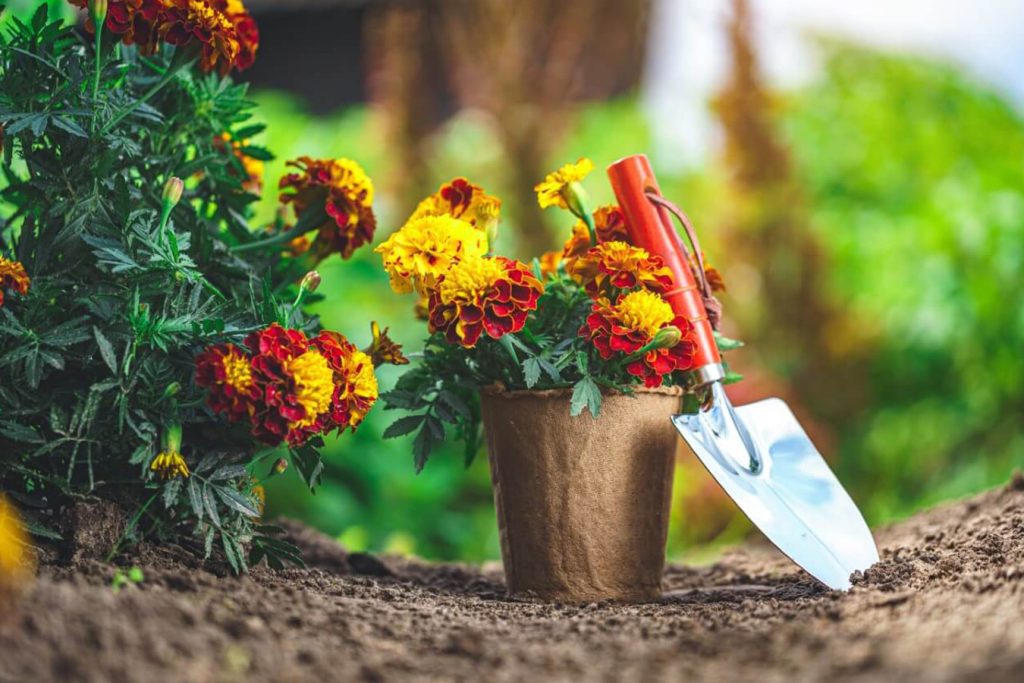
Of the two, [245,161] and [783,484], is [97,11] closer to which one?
[245,161]

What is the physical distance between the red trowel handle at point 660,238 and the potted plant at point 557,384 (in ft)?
0.18

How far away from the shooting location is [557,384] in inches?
55.2

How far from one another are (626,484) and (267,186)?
3156 millimetres

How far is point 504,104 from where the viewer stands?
4.12m

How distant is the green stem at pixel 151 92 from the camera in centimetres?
128

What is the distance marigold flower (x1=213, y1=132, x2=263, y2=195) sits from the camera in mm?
1575

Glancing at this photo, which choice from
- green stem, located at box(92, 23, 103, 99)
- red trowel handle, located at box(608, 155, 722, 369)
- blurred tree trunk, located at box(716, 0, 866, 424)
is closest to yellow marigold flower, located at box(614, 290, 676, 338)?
red trowel handle, located at box(608, 155, 722, 369)

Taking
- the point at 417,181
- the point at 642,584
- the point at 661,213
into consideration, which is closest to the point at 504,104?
the point at 417,181

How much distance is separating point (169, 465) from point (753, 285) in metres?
3.51

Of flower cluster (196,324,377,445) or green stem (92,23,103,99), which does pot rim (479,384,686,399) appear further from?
green stem (92,23,103,99)

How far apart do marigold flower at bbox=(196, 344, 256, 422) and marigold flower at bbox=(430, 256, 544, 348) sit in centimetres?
28

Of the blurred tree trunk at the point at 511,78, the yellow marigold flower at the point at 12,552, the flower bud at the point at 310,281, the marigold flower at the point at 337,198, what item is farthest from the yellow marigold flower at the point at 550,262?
the blurred tree trunk at the point at 511,78

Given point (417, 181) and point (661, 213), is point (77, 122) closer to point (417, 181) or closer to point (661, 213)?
point (661, 213)

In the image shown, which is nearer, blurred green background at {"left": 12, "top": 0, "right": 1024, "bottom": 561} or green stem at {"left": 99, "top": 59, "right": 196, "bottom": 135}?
green stem at {"left": 99, "top": 59, "right": 196, "bottom": 135}
